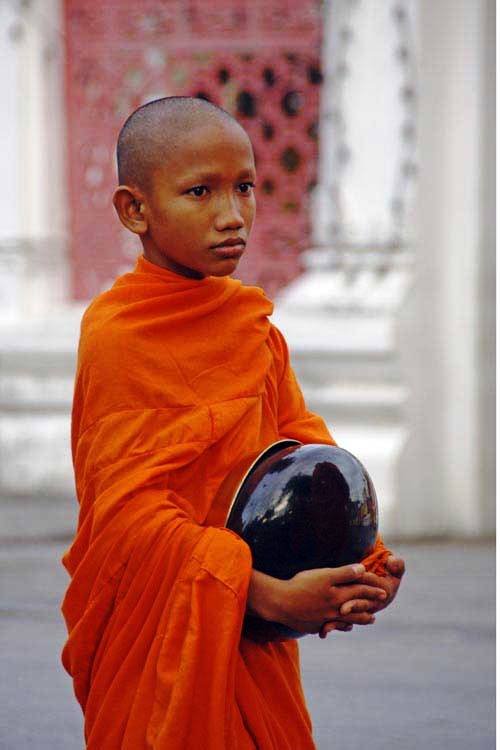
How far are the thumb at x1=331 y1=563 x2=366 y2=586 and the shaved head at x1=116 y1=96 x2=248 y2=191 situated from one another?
673mm

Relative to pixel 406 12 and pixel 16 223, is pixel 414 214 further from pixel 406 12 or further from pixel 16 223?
pixel 16 223

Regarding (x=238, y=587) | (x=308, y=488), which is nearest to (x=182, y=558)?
(x=238, y=587)

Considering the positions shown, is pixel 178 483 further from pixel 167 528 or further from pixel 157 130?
pixel 157 130

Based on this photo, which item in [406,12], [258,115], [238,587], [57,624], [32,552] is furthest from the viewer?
[258,115]

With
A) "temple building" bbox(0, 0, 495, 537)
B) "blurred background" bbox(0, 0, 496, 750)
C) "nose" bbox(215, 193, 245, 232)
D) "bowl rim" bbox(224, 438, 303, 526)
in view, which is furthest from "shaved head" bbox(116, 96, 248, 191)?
"temple building" bbox(0, 0, 495, 537)

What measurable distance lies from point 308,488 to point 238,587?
189 millimetres

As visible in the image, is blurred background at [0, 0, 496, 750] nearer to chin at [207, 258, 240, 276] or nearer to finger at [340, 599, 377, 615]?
finger at [340, 599, 377, 615]

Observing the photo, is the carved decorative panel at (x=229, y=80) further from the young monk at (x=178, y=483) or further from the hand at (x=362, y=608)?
the hand at (x=362, y=608)

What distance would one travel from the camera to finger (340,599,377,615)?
6.64 feet

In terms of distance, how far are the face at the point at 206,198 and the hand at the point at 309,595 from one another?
0.49m

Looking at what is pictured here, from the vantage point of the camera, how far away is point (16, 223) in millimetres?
6566

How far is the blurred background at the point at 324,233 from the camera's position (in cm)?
550

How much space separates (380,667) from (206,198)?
238cm

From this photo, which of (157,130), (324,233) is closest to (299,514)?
(157,130)
